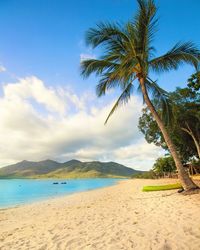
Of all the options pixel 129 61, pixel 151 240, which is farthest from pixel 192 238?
pixel 129 61

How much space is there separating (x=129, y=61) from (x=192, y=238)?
724 cm

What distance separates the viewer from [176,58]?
9.96 m

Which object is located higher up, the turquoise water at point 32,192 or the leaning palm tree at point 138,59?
the leaning palm tree at point 138,59

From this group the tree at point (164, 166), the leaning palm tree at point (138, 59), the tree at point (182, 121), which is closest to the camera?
the leaning palm tree at point (138, 59)

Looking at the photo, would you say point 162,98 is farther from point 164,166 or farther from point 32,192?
point 164,166

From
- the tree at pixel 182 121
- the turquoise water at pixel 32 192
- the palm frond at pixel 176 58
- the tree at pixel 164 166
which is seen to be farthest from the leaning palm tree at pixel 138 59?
the tree at pixel 164 166

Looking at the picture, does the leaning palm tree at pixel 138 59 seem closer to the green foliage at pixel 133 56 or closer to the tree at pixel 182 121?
the green foliage at pixel 133 56

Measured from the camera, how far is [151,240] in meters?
3.75

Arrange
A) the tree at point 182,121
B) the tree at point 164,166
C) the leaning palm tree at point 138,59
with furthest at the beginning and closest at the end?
the tree at point 164,166, the tree at point 182,121, the leaning palm tree at point 138,59

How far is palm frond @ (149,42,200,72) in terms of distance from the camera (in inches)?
366

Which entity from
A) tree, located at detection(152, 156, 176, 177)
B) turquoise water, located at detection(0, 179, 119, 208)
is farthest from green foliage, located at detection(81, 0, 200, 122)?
tree, located at detection(152, 156, 176, 177)

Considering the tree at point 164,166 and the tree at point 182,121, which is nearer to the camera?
the tree at point 182,121

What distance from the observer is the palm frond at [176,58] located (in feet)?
30.5

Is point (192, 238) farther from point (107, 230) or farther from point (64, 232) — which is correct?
point (64, 232)
